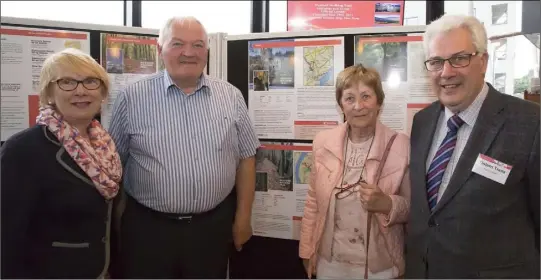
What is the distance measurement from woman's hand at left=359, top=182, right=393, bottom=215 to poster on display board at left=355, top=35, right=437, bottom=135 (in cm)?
60

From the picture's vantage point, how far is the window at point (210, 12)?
12.5ft

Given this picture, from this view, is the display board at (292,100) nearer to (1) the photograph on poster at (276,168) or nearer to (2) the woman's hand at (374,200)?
(1) the photograph on poster at (276,168)

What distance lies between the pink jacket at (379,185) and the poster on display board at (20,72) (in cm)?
145

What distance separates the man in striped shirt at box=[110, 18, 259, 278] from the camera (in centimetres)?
199

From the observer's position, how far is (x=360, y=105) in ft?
5.93

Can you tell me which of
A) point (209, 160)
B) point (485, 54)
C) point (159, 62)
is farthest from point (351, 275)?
point (159, 62)

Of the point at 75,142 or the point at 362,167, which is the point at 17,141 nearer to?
the point at 75,142

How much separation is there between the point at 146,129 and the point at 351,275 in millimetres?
1143

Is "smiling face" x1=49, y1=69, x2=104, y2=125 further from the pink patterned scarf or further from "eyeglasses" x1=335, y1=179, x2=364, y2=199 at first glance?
"eyeglasses" x1=335, y1=179, x2=364, y2=199

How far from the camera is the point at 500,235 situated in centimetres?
140

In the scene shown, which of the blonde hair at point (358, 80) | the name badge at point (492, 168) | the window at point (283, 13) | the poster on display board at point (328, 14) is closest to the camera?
the name badge at point (492, 168)

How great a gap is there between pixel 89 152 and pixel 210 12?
248 cm

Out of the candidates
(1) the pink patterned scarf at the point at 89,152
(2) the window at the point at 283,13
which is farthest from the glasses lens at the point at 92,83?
(2) the window at the point at 283,13

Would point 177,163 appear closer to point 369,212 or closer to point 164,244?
point 164,244
